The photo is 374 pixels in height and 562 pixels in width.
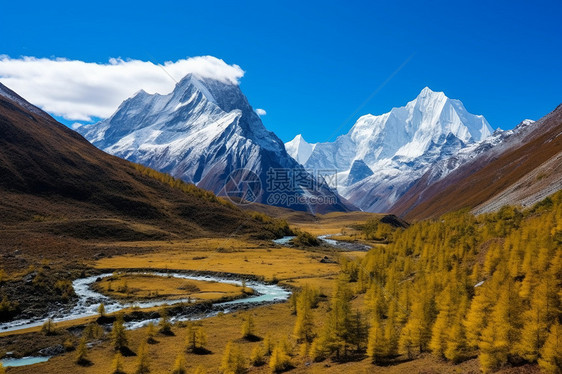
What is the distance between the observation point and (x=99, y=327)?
5612 centimetres

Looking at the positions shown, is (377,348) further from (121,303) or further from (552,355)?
(121,303)

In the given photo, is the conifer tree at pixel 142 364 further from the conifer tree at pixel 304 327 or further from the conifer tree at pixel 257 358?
the conifer tree at pixel 304 327

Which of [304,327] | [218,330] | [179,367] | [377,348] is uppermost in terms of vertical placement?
[377,348]

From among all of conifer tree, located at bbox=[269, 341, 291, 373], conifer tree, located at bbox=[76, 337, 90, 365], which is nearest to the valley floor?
conifer tree, located at bbox=[76, 337, 90, 365]

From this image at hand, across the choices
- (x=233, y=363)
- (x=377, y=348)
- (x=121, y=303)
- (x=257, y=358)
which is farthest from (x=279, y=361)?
(x=121, y=303)

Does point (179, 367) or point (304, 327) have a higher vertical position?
point (304, 327)

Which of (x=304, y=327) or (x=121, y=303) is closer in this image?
(x=304, y=327)

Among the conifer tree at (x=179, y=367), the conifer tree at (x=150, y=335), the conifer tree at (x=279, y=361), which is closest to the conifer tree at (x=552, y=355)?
the conifer tree at (x=279, y=361)

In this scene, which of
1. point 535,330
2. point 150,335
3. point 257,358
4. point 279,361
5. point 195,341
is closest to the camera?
point 535,330

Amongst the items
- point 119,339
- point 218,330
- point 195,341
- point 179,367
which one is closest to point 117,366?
point 179,367

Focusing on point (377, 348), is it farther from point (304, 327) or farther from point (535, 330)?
point (304, 327)

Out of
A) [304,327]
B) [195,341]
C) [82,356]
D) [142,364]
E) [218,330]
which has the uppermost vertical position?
A: [304,327]

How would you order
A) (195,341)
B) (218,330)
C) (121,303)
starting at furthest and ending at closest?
(121,303)
(218,330)
(195,341)

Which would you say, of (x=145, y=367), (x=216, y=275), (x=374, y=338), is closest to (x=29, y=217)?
(x=216, y=275)
